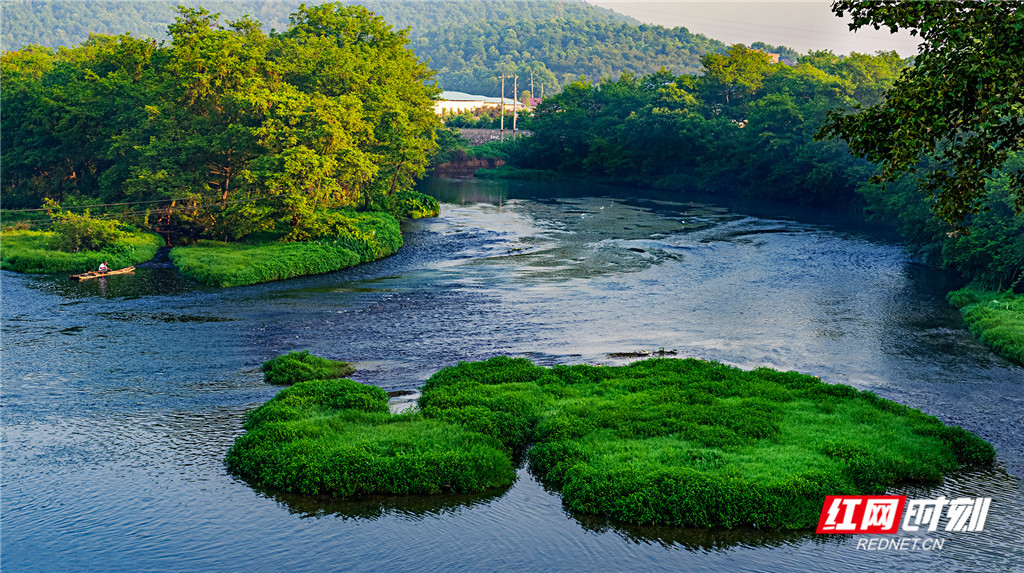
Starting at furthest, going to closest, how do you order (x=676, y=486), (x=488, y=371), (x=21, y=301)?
(x=21, y=301), (x=488, y=371), (x=676, y=486)

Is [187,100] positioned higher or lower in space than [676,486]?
higher

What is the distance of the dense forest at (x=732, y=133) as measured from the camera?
235ft

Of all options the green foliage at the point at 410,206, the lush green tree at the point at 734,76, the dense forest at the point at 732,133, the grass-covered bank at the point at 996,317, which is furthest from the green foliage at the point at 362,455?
the lush green tree at the point at 734,76

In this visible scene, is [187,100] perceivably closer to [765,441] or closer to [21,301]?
[21,301]

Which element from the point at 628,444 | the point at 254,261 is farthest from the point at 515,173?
the point at 628,444

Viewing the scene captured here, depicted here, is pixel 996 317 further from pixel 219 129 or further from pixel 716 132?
pixel 716 132

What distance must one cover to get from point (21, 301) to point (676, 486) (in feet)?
105

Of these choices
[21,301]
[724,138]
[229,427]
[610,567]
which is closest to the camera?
[610,567]

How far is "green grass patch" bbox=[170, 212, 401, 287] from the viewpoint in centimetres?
4197

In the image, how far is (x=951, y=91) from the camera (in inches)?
536

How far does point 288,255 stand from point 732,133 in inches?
2260

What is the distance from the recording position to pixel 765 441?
19641mm

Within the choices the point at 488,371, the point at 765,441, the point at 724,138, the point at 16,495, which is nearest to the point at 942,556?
the point at 765,441
